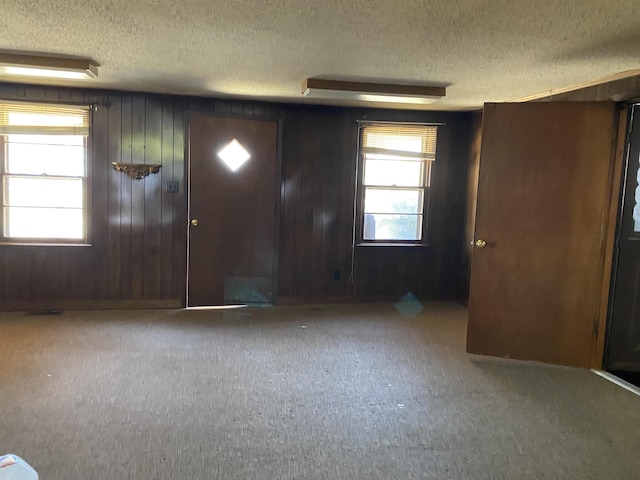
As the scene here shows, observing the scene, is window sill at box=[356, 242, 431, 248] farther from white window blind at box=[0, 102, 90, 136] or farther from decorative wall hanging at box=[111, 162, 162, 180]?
white window blind at box=[0, 102, 90, 136]

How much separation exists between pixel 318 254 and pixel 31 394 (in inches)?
119

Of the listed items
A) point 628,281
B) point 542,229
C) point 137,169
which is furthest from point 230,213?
point 628,281

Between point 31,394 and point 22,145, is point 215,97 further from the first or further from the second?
point 31,394

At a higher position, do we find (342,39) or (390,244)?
(342,39)

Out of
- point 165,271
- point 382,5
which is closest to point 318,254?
point 165,271

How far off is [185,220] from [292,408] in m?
2.68

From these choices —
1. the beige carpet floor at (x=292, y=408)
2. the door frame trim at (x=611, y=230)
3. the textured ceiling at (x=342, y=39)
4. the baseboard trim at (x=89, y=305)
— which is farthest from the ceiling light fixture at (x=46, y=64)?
the door frame trim at (x=611, y=230)

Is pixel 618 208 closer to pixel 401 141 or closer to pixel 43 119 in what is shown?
pixel 401 141

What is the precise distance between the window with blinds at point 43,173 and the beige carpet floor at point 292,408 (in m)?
0.92

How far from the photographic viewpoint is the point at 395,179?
5461 mm

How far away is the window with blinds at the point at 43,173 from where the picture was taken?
4645 millimetres

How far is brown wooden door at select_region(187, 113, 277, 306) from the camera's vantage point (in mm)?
4984

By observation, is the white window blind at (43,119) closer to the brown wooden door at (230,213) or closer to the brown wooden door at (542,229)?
the brown wooden door at (230,213)

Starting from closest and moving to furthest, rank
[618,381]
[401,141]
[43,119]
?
[618,381]
[43,119]
[401,141]
